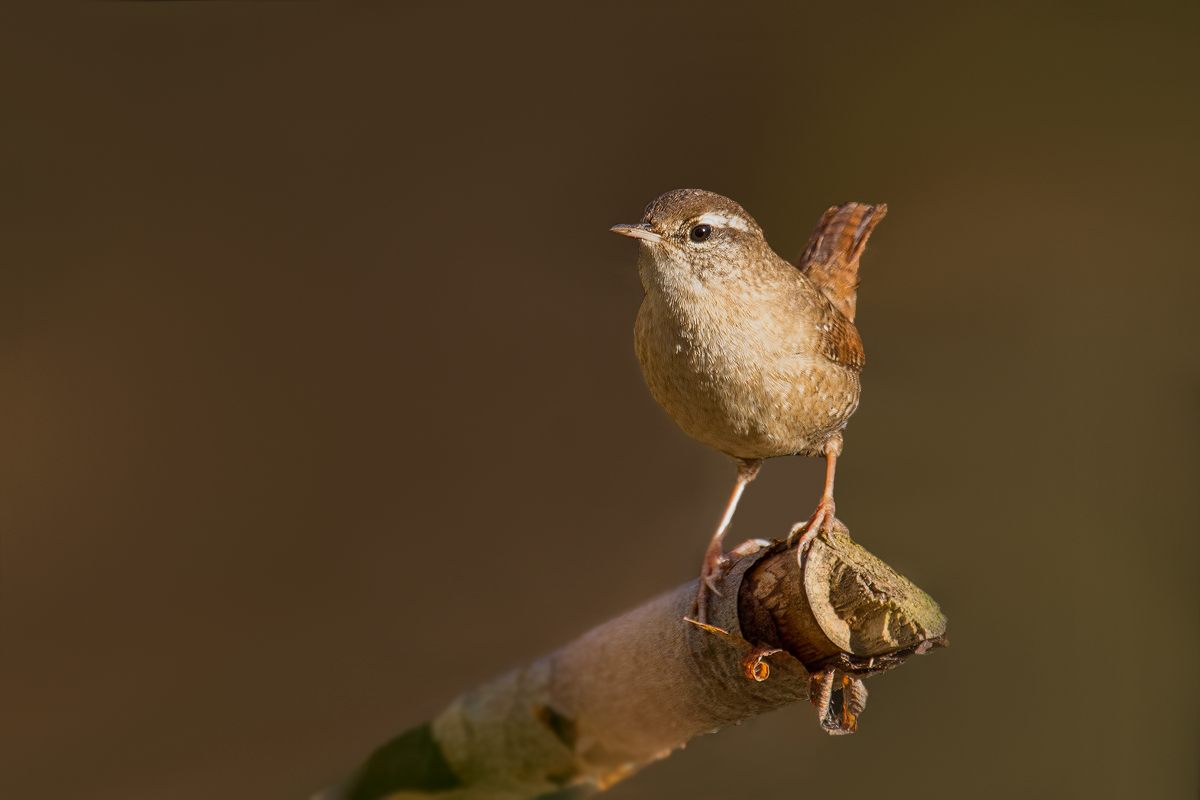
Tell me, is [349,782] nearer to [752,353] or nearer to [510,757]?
[510,757]

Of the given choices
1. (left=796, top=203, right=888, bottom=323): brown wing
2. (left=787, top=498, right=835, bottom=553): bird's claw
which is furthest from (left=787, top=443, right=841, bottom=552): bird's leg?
(left=796, top=203, right=888, bottom=323): brown wing

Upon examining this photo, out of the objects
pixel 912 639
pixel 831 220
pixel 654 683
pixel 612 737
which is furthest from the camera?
pixel 831 220

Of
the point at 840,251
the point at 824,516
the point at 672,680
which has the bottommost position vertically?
the point at 672,680

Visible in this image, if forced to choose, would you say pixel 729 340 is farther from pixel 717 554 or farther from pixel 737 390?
pixel 717 554

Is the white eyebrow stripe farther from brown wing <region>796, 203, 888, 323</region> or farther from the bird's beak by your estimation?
brown wing <region>796, 203, 888, 323</region>

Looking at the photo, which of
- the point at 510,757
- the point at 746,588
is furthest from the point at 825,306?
the point at 510,757

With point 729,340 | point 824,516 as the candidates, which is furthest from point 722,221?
point 824,516
